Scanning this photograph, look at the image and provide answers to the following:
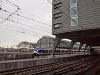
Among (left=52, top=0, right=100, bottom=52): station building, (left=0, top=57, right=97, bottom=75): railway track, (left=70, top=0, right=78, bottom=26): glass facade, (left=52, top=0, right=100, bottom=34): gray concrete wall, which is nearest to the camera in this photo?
(left=0, top=57, right=97, bottom=75): railway track

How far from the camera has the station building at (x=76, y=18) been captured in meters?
26.6

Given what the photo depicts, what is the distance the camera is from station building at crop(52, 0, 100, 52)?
87.3 ft

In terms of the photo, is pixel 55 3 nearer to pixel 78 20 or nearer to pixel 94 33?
pixel 78 20

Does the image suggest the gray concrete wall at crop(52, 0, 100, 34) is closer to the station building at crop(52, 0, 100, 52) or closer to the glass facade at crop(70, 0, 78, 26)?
the station building at crop(52, 0, 100, 52)

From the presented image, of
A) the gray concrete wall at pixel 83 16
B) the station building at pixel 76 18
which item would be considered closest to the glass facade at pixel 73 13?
the station building at pixel 76 18

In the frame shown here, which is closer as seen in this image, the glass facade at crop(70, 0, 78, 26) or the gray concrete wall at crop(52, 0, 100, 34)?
the gray concrete wall at crop(52, 0, 100, 34)

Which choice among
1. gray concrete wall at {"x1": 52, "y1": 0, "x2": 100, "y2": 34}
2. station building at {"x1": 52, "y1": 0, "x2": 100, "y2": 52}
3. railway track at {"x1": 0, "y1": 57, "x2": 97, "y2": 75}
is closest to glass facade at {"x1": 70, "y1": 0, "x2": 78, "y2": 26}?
station building at {"x1": 52, "y1": 0, "x2": 100, "y2": 52}

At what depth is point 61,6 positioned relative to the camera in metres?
32.4

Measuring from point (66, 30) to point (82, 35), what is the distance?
3.79 metres

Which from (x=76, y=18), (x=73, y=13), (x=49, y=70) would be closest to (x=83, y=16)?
(x=76, y=18)

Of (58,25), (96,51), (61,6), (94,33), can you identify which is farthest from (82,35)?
(96,51)

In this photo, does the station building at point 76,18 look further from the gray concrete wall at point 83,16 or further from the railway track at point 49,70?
the railway track at point 49,70

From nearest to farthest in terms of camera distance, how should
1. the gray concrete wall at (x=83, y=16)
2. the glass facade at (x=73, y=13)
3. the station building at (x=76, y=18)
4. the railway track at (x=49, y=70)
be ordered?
the railway track at (x=49, y=70)
the gray concrete wall at (x=83, y=16)
the station building at (x=76, y=18)
the glass facade at (x=73, y=13)

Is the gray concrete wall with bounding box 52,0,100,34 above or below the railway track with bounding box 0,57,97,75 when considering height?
above
